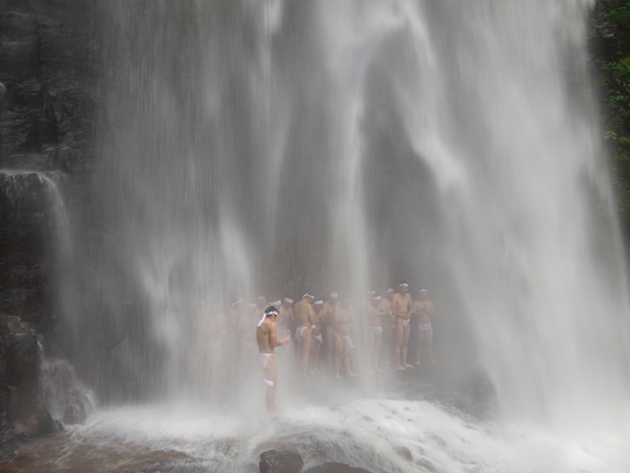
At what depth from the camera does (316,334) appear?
10.4 meters

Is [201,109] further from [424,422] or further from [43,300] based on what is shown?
[424,422]

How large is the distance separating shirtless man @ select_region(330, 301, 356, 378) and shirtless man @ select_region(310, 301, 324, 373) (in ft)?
1.41

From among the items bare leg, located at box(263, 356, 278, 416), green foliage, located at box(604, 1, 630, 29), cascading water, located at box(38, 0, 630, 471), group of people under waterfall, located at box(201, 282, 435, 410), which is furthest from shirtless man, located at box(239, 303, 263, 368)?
green foliage, located at box(604, 1, 630, 29)

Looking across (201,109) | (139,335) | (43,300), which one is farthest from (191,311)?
(201,109)

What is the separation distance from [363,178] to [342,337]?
4976 millimetres

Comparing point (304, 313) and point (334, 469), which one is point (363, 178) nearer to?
point (304, 313)

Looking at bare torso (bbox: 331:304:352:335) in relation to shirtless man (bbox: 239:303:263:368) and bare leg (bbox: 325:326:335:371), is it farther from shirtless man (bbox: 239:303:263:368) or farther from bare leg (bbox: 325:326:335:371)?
shirtless man (bbox: 239:303:263:368)

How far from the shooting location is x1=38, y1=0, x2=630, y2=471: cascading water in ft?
35.5

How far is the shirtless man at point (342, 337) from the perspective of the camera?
33.2 feet

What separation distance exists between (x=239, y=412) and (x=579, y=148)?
35.1 ft

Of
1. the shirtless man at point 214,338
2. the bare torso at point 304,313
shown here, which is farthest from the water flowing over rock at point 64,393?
the bare torso at point 304,313

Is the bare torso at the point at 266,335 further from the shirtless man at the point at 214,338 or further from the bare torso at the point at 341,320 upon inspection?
the bare torso at the point at 341,320

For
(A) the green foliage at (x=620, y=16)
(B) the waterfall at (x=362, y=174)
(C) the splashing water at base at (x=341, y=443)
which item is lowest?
(C) the splashing water at base at (x=341, y=443)

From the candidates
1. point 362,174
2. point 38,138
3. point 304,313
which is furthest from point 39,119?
point 362,174
